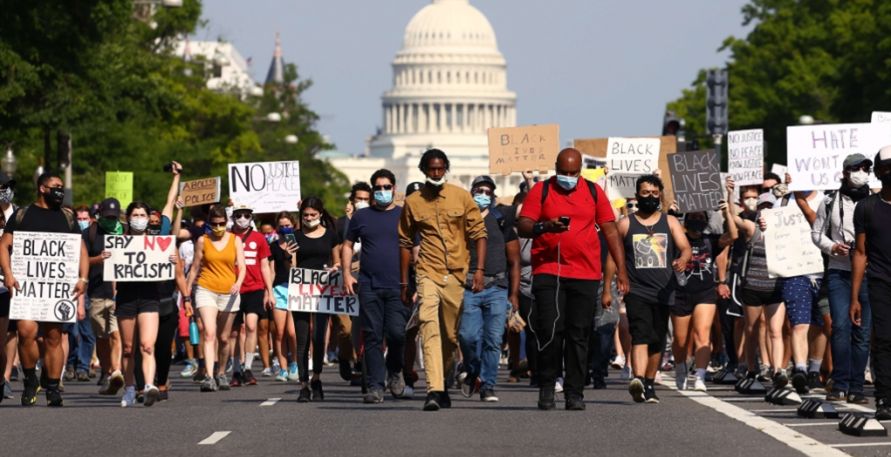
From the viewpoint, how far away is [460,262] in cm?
1734

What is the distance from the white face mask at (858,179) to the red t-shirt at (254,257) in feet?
19.9

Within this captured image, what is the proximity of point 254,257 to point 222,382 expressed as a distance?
4.02 ft

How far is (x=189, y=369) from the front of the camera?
25078mm

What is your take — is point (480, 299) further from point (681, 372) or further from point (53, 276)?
point (53, 276)

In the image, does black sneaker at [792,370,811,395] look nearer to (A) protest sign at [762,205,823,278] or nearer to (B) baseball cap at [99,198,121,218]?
(A) protest sign at [762,205,823,278]

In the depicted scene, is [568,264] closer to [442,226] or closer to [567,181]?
[567,181]

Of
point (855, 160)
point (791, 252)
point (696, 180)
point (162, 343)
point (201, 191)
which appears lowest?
point (162, 343)

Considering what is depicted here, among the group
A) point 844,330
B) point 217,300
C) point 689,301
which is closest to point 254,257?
point 217,300

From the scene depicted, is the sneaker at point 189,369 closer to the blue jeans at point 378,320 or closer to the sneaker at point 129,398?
the sneaker at point 129,398

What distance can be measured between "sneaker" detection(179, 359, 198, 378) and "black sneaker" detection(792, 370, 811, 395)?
760 centimetres

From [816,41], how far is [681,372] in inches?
2360

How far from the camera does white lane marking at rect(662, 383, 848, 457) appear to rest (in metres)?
13.5

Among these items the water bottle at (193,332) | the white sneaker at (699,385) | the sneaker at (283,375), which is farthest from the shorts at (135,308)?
the water bottle at (193,332)

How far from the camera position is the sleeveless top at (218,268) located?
21.0m
